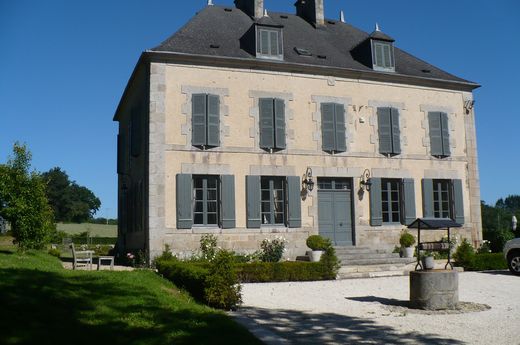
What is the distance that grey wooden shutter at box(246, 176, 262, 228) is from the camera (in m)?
15.6

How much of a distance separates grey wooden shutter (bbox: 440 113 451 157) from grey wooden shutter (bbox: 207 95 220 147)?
8.23m

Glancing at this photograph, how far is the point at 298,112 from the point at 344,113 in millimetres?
1678

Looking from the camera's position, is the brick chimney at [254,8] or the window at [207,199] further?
the brick chimney at [254,8]

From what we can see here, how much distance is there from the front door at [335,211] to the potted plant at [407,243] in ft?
5.55

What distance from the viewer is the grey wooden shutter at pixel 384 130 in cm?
1767

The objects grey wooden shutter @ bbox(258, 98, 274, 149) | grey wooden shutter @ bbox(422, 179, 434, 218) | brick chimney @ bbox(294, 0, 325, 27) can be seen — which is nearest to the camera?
grey wooden shutter @ bbox(258, 98, 274, 149)

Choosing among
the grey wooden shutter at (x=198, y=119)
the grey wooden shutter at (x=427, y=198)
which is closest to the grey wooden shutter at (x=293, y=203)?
the grey wooden shutter at (x=198, y=119)

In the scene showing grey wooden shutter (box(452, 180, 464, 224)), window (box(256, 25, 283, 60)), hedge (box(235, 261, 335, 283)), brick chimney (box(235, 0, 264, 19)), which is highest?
brick chimney (box(235, 0, 264, 19))

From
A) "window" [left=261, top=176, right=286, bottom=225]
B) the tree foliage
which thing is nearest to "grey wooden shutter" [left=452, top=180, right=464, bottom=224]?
"window" [left=261, top=176, right=286, bottom=225]

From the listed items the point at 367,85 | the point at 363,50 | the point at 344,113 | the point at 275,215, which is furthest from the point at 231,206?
the point at 363,50

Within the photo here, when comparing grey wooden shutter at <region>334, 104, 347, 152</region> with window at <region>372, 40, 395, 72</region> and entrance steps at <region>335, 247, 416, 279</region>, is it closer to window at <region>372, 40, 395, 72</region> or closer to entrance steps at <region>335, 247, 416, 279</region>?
window at <region>372, 40, 395, 72</region>

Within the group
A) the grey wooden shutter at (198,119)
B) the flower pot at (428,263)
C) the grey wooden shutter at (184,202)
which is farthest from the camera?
the grey wooden shutter at (198,119)

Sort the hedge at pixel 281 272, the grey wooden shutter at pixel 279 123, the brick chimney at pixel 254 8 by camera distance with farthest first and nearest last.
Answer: the brick chimney at pixel 254 8, the grey wooden shutter at pixel 279 123, the hedge at pixel 281 272

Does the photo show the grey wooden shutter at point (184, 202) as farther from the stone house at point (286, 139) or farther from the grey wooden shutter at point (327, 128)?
the grey wooden shutter at point (327, 128)
